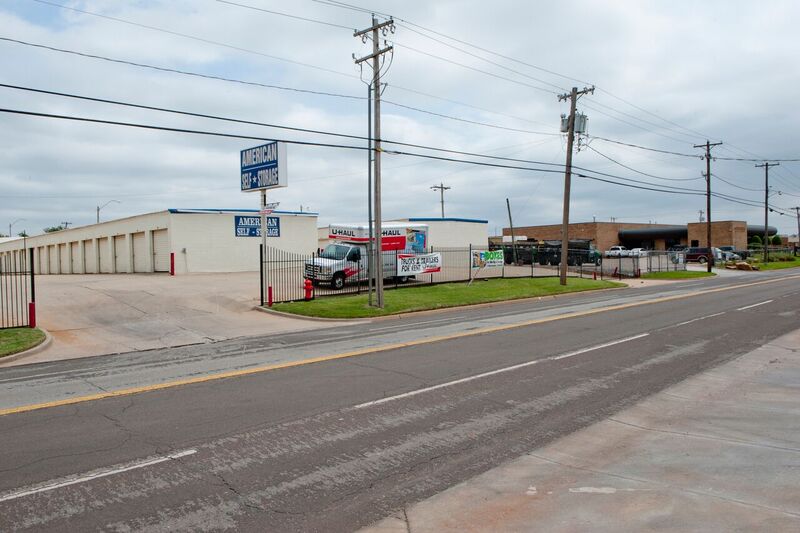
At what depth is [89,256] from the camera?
1838 inches

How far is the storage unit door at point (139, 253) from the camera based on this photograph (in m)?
38.6

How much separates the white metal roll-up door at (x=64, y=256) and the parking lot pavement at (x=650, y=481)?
178ft

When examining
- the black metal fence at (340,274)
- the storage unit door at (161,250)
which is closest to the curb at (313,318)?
the black metal fence at (340,274)

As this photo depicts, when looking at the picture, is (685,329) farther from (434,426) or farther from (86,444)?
(86,444)

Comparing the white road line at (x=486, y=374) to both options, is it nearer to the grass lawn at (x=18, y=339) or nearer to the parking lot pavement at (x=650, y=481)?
the parking lot pavement at (x=650, y=481)

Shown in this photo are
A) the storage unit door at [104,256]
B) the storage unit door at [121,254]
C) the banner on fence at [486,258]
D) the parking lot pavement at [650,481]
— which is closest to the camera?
the parking lot pavement at [650,481]

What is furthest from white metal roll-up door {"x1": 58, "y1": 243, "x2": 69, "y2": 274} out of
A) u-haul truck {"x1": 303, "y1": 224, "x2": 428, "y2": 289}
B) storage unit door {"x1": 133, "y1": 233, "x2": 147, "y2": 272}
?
u-haul truck {"x1": 303, "y1": 224, "x2": 428, "y2": 289}

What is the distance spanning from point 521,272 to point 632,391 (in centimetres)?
3487

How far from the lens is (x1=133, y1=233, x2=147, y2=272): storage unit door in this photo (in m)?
38.6

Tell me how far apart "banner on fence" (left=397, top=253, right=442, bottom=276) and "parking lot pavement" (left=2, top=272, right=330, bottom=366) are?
718cm

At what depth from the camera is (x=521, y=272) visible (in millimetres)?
43031

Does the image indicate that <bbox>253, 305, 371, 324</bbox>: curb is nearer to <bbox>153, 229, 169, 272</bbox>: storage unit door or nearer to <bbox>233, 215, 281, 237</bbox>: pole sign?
<bbox>233, 215, 281, 237</bbox>: pole sign

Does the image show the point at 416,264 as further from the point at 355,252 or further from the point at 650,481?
the point at 650,481

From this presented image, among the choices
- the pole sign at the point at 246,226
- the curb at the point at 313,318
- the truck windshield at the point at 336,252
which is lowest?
the curb at the point at 313,318
